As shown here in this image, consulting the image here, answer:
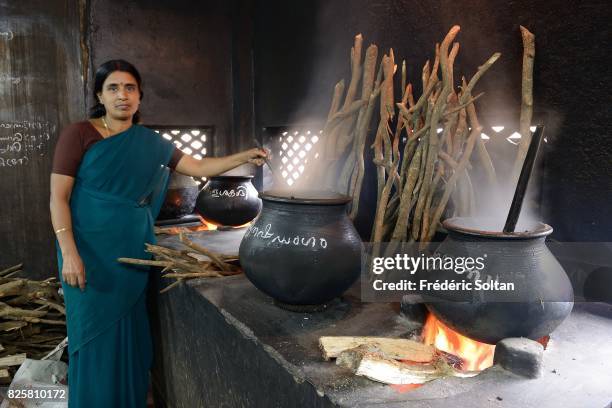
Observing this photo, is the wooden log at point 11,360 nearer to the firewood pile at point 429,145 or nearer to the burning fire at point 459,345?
the firewood pile at point 429,145

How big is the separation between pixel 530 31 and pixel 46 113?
4105 millimetres

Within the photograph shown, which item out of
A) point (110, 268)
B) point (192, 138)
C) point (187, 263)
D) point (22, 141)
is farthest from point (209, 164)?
point (22, 141)

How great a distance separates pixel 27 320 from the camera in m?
3.83

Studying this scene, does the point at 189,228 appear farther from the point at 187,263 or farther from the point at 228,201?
the point at 187,263

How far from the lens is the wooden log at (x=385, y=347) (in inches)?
68.0

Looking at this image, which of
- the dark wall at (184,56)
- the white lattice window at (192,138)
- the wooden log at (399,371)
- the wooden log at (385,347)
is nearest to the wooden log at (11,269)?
the dark wall at (184,56)

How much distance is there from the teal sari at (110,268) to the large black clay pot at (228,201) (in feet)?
3.35

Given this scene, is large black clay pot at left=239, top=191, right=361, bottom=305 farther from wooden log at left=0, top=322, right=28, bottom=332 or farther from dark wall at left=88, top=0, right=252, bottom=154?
dark wall at left=88, top=0, right=252, bottom=154

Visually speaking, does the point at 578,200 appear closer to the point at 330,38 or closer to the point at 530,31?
the point at 530,31

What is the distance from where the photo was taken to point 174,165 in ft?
10.3

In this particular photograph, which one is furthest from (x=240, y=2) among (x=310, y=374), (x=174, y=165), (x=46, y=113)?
(x=310, y=374)

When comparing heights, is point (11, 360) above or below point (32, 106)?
below

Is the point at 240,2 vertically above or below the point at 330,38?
above

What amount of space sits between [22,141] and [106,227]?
223 centimetres
